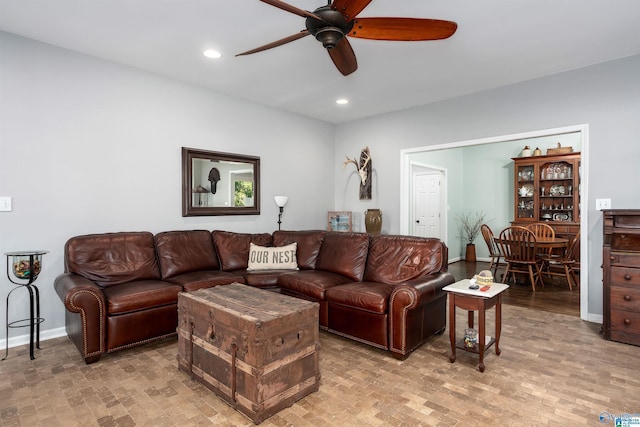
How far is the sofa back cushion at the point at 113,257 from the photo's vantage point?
120 inches

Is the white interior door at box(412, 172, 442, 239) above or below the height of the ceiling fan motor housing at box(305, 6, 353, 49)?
below

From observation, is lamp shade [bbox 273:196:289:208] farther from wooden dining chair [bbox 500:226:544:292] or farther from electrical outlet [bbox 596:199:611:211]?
electrical outlet [bbox 596:199:611:211]

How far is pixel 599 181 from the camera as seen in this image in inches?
137

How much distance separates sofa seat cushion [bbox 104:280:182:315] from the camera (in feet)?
8.90

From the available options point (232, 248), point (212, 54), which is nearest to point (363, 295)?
point (232, 248)

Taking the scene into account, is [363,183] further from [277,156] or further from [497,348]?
[497,348]

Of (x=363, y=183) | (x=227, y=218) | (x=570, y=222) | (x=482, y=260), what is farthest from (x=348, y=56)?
(x=482, y=260)

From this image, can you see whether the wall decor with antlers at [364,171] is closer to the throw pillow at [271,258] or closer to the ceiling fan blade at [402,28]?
the throw pillow at [271,258]

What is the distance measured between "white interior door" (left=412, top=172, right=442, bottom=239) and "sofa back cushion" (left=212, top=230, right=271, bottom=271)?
4.10 meters

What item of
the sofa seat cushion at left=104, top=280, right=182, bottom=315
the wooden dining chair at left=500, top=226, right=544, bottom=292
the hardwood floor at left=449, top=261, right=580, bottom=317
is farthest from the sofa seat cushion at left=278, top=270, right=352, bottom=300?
the wooden dining chair at left=500, top=226, right=544, bottom=292

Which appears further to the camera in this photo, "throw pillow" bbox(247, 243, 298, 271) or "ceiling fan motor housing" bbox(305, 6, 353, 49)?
"throw pillow" bbox(247, 243, 298, 271)

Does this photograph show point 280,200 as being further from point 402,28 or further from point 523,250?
point 523,250

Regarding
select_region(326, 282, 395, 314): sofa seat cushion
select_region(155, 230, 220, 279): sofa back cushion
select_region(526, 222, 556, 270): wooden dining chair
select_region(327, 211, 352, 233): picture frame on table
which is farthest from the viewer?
select_region(327, 211, 352, 233): picture frame on table

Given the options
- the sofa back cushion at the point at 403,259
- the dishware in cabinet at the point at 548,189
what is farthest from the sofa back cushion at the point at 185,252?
the dishware in cabinet at the point at 548,189
